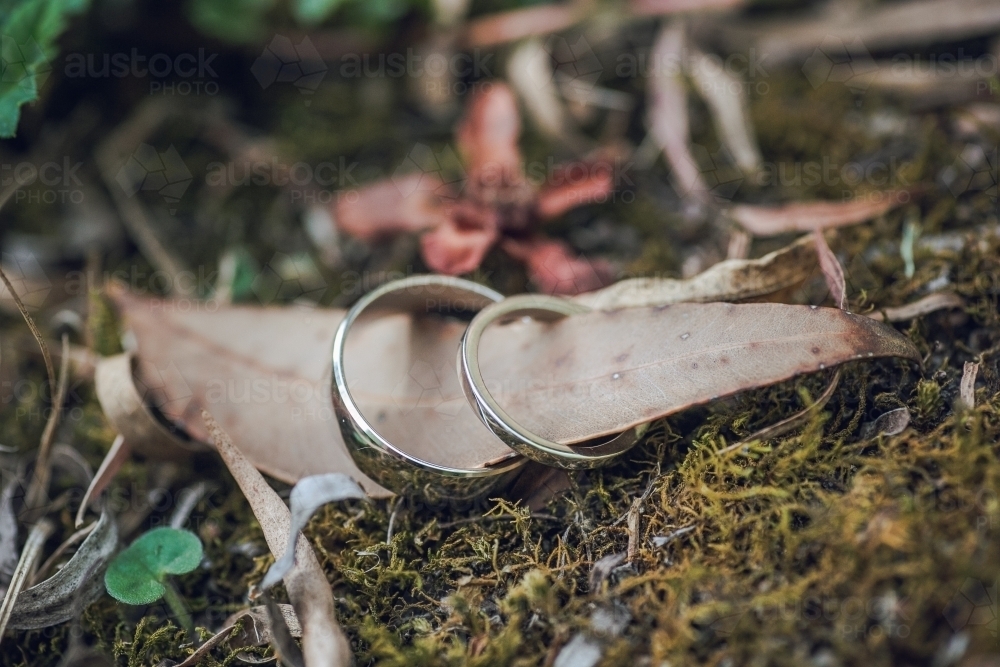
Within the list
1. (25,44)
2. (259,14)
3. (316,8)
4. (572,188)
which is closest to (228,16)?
(259,14)

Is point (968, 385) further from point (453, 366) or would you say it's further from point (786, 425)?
point (453, 366)

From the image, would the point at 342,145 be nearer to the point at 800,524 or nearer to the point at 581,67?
the point at 581,67

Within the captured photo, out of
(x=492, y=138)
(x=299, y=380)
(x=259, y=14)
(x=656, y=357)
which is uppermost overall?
(x=259, y=14)

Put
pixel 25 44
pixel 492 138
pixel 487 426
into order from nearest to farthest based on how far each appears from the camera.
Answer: pixel 487 426 < pixel 25 44 < pixel 492 138

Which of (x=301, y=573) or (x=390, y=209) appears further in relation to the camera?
(x=390, y=209)

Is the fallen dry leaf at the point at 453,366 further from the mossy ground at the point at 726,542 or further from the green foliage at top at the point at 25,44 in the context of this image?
the green foliage at top at the point at 25,44

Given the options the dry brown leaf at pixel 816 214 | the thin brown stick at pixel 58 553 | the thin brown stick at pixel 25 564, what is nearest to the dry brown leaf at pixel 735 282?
the dry brown leaf at pixel 816 214

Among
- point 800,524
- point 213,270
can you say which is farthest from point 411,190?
point 800,524

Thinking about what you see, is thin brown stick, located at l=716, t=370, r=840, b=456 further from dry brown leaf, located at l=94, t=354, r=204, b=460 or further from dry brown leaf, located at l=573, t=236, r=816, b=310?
dry brown leaf, located at l=94, t=354, r=204, b=460
